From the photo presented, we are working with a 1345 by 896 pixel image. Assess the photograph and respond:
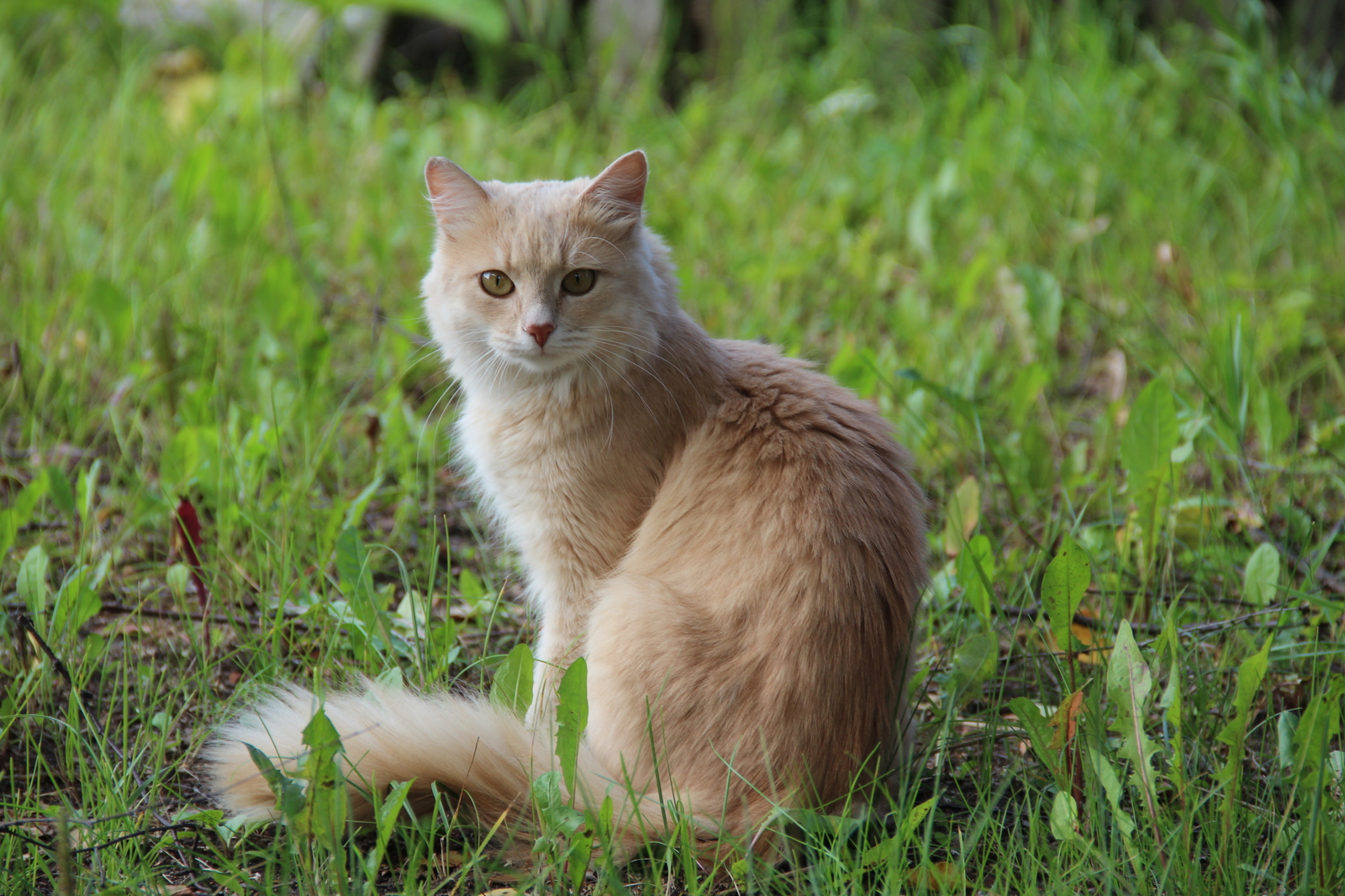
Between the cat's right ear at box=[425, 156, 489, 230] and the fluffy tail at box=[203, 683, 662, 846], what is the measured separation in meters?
1.05

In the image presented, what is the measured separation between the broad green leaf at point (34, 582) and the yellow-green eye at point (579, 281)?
47.2 inches

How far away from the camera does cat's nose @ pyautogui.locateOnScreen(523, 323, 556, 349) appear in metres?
2.03

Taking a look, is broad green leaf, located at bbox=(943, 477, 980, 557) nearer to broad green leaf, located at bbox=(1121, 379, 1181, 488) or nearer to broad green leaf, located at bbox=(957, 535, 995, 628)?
broad green leaf, located at bbox=(957, 535, 995, 628)

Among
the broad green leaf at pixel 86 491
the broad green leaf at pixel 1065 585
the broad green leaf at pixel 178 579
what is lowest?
the broad green leaf at pixel 178 579

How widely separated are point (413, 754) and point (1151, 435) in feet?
5.72

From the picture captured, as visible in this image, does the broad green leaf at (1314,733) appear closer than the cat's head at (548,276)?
Yes

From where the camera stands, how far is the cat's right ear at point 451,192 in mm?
2156

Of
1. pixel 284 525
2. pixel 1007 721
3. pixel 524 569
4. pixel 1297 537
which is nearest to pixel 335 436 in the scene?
pixel 284 525

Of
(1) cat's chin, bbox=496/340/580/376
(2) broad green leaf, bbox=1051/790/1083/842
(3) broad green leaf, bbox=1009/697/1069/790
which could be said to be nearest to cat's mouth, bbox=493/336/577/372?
(1) cat's chin, bbox=496/340/580/376

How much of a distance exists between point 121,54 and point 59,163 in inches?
57.8

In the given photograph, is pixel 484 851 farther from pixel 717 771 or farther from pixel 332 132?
pixel 332 132

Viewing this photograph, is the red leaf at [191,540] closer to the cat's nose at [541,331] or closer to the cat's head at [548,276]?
the cat's head at [548,276]

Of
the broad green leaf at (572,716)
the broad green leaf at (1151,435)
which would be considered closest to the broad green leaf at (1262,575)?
the broad green leaf at (1151,435)

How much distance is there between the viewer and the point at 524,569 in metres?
2.23
